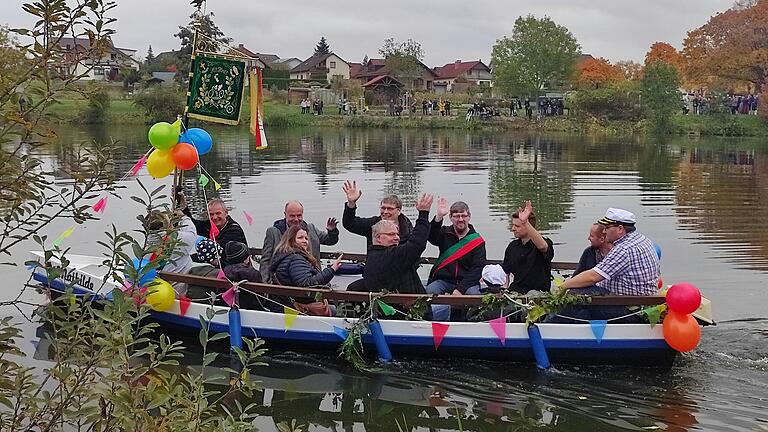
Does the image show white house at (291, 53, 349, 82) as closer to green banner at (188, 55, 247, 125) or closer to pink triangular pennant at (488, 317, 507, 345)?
green banner at (188, 55, 247, 125)

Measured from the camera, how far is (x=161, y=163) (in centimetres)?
903

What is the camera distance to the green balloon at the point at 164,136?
8852mm

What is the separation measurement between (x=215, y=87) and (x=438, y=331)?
4009mm

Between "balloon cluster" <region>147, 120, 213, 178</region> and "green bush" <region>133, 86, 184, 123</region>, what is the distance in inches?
1740

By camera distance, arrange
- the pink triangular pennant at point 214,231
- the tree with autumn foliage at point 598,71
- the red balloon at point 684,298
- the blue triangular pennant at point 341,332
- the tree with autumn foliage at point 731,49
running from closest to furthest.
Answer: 1. the red balloon at point 684,298
2. the blue triangular pennant at point 341,332
3. the pink triangular pennant at point 214,231
4. the tree with autumn foliage at point 731,49
5. the tree with autumn foliage at point 598,71

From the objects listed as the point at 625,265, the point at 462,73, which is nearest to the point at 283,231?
the point at 625,265

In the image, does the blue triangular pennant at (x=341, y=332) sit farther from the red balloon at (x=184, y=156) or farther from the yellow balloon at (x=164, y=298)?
the red balloon at (x=184, y=156)

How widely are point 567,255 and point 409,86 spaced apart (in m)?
60.1

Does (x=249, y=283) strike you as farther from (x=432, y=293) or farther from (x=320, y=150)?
(x=320, y=150)

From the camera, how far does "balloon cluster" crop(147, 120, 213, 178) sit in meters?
8.88

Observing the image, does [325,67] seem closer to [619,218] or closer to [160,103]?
[160,103]

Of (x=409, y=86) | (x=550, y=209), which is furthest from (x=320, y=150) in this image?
(x=409, y=86)

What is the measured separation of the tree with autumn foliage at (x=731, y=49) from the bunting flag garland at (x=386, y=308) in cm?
5177

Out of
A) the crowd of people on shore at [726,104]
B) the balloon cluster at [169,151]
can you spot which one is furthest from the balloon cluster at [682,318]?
the crowd of people on shore at [726,104]
